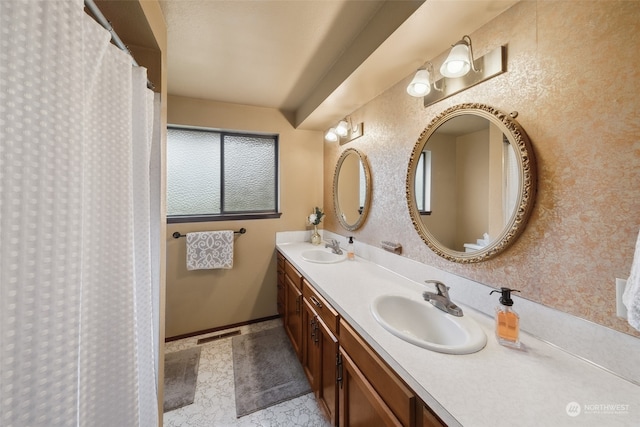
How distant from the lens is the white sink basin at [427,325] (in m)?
0.78

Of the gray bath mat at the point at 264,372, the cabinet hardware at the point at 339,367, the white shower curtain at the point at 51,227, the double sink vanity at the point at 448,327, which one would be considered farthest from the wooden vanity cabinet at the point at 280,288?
the white shower curtain at the point at 51,227

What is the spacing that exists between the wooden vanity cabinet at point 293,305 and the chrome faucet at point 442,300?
925 millimetres

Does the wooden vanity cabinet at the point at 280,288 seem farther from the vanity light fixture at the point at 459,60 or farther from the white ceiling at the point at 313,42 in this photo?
the vanity light fixture at the point at 459,60

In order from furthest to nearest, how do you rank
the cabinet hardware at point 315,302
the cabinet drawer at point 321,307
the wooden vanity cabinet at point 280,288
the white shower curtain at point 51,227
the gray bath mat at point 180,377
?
1. the wooden vanity cabinet at point 280,288
2. the gray bath mat at point 180,377
3. the cabinet hardware at point 315,302
4. the cabinet drawer at point 321,307
5. the white shower curtain at point 51,227

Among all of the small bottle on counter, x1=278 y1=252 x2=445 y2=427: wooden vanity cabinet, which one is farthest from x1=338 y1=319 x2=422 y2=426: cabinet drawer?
the small bottle on counter

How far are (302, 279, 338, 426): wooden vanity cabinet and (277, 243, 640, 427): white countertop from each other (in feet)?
1.09

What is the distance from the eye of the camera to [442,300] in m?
1.04

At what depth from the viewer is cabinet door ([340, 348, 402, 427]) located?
787 mm

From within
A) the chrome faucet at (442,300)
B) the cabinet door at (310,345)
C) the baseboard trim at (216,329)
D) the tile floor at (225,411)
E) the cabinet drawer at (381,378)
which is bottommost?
the tile floor at (225,411)

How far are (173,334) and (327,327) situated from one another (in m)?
1.80

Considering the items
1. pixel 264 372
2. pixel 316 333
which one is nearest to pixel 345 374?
pixel 316 333

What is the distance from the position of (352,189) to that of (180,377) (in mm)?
2009

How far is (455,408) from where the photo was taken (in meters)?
0.56

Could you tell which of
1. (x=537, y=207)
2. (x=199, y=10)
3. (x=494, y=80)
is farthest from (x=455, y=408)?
(x=199, y=10)
